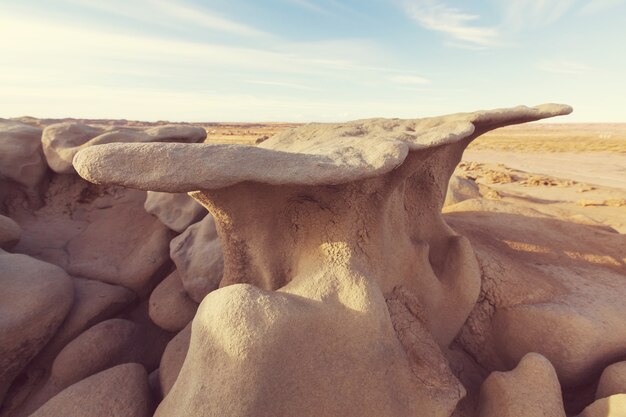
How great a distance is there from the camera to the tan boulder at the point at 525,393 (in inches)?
67.0

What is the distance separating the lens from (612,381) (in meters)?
1.92

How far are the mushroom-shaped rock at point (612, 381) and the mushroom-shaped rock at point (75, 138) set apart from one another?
3873 mm

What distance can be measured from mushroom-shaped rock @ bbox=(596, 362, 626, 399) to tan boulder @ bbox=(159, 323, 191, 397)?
2303mm

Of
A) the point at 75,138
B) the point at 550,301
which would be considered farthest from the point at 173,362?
the point at 75,138

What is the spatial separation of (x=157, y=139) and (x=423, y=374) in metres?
3.20

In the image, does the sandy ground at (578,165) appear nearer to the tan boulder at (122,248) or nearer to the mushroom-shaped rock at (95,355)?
the tan boulder at (122,248)

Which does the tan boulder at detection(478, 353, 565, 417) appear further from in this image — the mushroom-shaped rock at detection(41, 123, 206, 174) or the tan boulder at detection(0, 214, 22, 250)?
the tan boulder at detection(0, 214, 22, 250)

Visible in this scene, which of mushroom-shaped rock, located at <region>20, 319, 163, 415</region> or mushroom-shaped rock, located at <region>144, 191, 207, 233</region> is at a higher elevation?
mushroom-shaped rock, located at <region>144, 191, 207, 233</region>

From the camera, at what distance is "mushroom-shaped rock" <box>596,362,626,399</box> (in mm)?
1885

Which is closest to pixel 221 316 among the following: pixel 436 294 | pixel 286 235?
pixel 286 235

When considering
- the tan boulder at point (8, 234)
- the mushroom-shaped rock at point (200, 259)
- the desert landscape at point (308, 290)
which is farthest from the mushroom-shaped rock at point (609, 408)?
the tan boulder at point (8, 234)

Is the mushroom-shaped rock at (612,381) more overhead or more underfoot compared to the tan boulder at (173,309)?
more overhead

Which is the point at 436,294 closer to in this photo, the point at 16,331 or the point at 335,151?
the point at 335,151

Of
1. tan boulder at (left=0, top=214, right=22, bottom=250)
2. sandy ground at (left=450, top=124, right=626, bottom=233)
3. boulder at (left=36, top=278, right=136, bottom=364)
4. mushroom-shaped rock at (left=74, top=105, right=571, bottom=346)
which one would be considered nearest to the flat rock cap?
mushroom-shaped rock at (left=74, top=105, right=571, bottom=346)
